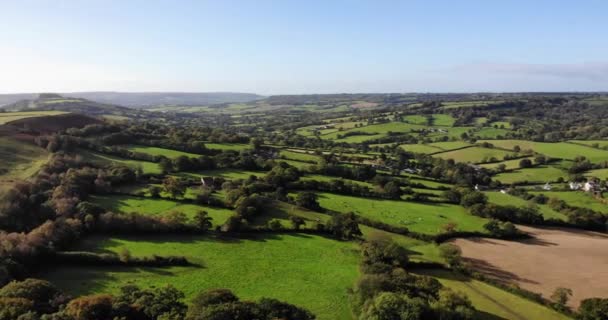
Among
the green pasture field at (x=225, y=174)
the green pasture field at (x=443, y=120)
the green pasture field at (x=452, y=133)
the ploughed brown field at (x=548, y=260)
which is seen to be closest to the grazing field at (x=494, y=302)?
the ploughed brown field at (x=548, y=260)

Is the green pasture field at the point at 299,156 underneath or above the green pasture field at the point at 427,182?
above

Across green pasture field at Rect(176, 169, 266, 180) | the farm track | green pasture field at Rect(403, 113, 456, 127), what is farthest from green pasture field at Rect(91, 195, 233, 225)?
green pasture field at Rect(403, 113, 456, 127)

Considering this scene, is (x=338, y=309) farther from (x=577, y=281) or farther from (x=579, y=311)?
(x=577, y=281)

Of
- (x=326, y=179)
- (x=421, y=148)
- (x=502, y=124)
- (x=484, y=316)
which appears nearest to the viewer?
(x=484, y=316)

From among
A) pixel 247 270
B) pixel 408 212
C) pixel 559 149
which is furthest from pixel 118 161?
pixel 559 149

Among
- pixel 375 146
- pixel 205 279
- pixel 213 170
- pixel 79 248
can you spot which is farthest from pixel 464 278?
pixel 375 146

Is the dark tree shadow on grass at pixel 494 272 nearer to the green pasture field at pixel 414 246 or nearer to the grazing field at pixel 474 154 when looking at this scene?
the green pasture field at pixel 414 246

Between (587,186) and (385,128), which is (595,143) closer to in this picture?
(587,186)
